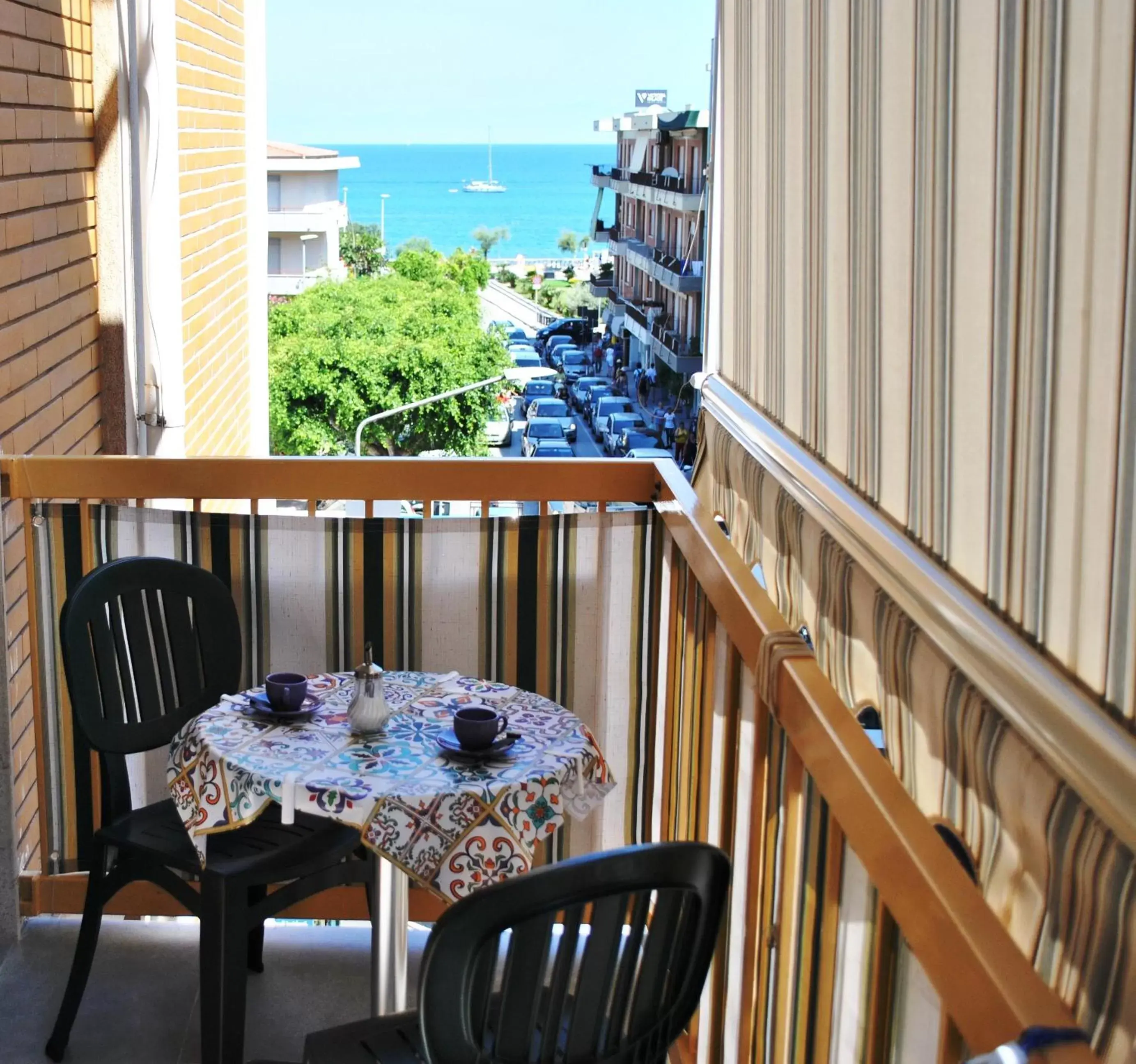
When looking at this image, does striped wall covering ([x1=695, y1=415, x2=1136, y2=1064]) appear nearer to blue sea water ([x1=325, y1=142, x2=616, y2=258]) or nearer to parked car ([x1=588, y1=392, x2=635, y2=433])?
parked car ([x1=588, y1=392, x2=635, y2=433])

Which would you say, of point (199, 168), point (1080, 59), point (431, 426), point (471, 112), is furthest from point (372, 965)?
point (471, 112)

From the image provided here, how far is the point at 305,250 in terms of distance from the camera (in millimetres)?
48312

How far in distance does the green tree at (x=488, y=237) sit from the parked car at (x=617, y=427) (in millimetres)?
36303

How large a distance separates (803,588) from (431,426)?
110 feet

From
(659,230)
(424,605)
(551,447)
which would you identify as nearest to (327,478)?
(424,605)

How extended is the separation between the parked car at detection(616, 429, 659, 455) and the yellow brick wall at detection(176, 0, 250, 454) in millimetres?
16308

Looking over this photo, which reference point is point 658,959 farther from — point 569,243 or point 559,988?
point 569,243

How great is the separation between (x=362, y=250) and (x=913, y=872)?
66.4m

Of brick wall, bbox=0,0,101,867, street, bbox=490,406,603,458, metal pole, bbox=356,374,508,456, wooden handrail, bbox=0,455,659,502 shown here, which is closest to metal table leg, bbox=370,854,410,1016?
wooden handrail, bbox=0,455,659,502

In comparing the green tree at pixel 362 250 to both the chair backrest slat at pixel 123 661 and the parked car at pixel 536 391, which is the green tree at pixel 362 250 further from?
the chair backrest slat at pixel 123 661

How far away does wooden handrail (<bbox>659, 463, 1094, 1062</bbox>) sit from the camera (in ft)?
3.22

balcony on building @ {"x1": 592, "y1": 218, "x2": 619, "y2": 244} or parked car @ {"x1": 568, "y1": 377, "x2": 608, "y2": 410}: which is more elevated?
balcony on building @ {"x1": 592, "y1": 218, "x2": 619, "y2": 244}

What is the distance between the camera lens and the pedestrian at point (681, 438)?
21109mm

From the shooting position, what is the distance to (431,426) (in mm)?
35312
